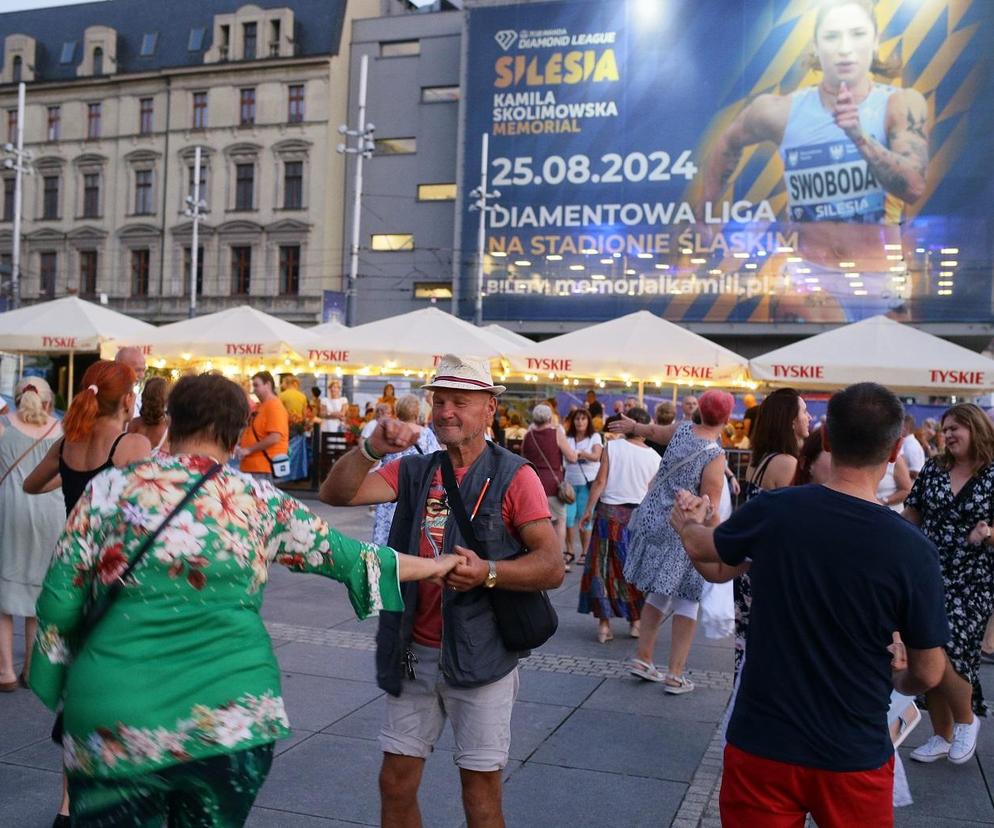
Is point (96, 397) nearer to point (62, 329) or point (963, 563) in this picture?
point (963, 563)

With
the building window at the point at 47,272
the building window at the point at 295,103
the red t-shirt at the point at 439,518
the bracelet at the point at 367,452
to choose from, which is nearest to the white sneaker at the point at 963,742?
the red t-shirt at the point at 439,518

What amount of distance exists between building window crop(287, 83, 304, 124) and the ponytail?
39595 millimetres

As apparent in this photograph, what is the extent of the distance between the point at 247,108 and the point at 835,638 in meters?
44.2

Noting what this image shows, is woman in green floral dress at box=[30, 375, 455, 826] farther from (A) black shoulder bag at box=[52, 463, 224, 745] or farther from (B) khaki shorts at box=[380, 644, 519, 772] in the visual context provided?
(B) khaki shorts at box=[380, 644, 519, 772]

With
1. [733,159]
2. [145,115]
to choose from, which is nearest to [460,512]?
[733,159]

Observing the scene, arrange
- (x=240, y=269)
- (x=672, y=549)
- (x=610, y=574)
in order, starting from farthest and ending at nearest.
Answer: (x=240, y=269) → (x=610, y=574) → (x=672, y=549)

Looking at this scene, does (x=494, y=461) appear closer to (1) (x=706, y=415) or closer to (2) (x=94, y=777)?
(2) (x=94, y=777)

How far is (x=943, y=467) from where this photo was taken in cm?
552

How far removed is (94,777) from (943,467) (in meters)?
4.53

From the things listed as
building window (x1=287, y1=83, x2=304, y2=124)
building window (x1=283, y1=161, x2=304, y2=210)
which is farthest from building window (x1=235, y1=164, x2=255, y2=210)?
building window (x1=287, y1=83, x2=304, y2=124)

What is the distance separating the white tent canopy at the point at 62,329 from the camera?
16.5 metres

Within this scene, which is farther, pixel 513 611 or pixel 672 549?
pixel 672 549

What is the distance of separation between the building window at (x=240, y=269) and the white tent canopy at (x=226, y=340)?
26679 millimetres

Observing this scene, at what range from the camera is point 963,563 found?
17.6ft
